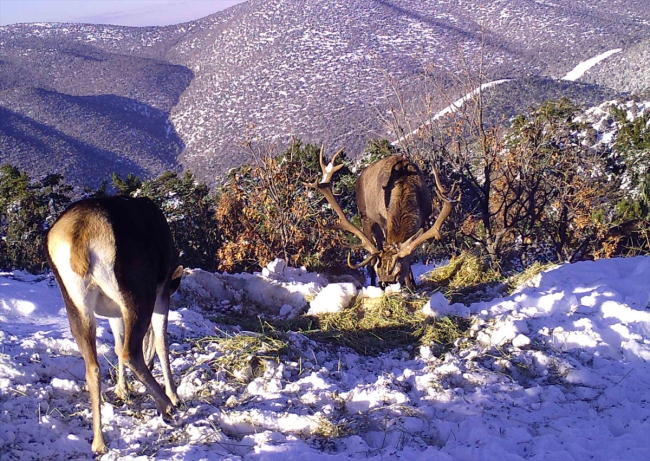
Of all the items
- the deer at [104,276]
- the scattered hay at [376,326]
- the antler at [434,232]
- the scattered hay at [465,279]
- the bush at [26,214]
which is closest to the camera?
the deer at [104,276]

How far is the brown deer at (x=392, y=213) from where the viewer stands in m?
8.38

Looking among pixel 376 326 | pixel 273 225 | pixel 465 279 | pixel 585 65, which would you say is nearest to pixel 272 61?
pixel 585 65

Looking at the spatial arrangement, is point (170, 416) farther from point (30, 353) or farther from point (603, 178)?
point (603, 178)

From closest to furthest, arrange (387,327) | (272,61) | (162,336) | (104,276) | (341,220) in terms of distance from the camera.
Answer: (104,276) < (162,336) < (387,327) < (341,220) < (272,61)

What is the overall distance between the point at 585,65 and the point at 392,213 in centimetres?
4011

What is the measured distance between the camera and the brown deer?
8.38 meters

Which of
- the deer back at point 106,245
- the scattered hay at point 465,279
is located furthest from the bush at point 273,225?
the deer back at point 106,245

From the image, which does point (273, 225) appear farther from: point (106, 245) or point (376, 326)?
point (106, 245)

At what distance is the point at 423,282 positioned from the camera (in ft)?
29.4

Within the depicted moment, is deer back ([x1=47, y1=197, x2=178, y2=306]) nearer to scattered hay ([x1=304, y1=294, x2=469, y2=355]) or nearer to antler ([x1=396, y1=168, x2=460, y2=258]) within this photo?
scattered hay ([x1=304, y1=294, x2=469, y2=355])

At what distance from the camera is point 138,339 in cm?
414

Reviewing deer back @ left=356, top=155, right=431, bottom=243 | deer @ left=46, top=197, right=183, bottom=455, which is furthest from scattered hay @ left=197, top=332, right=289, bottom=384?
deer back @ left=356, top=155, right=431, bottom=243

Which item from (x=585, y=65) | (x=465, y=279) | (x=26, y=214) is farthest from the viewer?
(x=585, y=65)

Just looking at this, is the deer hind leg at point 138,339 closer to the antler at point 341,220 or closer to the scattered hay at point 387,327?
the scattered hay at point 387,327
